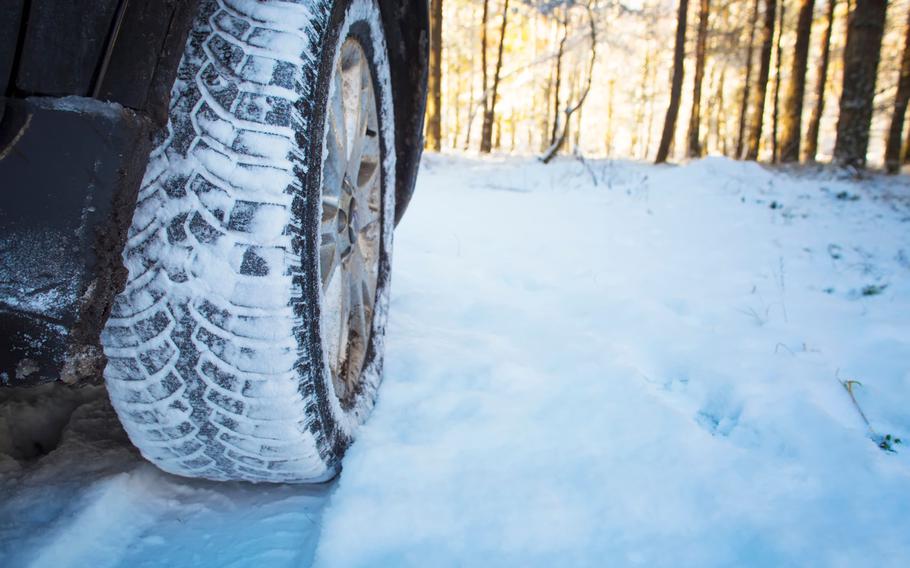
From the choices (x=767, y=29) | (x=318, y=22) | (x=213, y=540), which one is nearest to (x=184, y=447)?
(x=213, y=540)

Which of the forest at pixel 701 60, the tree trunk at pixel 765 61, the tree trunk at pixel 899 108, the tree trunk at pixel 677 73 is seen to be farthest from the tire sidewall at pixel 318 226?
the tree trunk at pixel 765 61

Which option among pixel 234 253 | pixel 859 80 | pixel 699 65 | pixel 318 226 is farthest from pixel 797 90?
pixel 234 253

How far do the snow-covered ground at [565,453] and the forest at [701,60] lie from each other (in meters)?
7.51

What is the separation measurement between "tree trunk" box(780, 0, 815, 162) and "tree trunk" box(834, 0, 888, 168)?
3202 mm

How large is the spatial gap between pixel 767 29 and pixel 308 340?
14419 millimetres

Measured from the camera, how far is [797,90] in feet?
36.0

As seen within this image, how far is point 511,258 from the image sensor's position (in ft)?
9.70

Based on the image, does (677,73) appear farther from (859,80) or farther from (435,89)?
(435,89)

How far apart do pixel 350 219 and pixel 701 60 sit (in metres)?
15.2

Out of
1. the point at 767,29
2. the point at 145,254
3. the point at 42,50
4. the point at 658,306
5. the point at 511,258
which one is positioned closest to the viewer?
the point at 42,50

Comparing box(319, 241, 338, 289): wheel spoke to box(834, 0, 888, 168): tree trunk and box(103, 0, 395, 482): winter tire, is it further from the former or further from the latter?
box(834, 0, 888, 168): tree trunk

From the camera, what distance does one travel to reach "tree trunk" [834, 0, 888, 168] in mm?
7406

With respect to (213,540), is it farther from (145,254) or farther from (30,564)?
(145,254)

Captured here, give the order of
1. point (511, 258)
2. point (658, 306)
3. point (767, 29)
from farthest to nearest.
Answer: point (767, 29) → point (511, 258) → point (658, 306)
